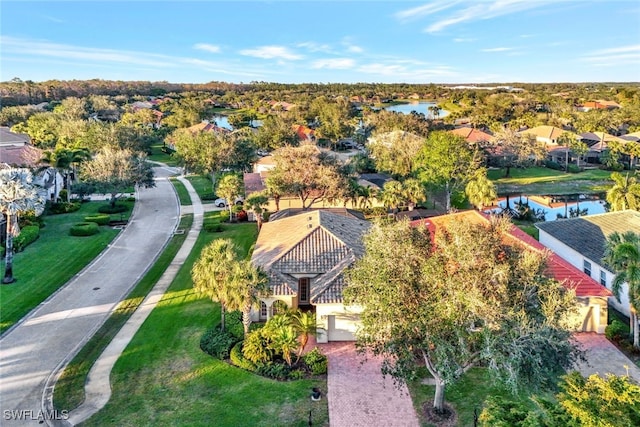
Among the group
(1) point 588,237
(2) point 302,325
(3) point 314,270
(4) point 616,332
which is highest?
(1) point 588,237

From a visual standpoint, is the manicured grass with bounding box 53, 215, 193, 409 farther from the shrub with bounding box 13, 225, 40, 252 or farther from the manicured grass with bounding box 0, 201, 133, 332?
the shrub with bounding box 13, 225, 40, 252

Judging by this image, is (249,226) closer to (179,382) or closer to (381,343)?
(179,382)

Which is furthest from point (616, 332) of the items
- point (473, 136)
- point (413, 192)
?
point (473, 136)

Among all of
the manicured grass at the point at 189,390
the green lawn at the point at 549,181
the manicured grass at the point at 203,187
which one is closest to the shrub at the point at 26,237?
the manicured grass at the point at 189,390

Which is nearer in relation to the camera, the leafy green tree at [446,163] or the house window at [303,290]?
the house window at [303,290]

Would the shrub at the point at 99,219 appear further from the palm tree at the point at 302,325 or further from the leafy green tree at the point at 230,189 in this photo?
the palm tree at the point at 302,325

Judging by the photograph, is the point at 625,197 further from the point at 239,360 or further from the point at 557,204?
the point at 239,360

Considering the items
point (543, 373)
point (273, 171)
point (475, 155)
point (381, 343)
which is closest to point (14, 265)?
point (273, 171)
